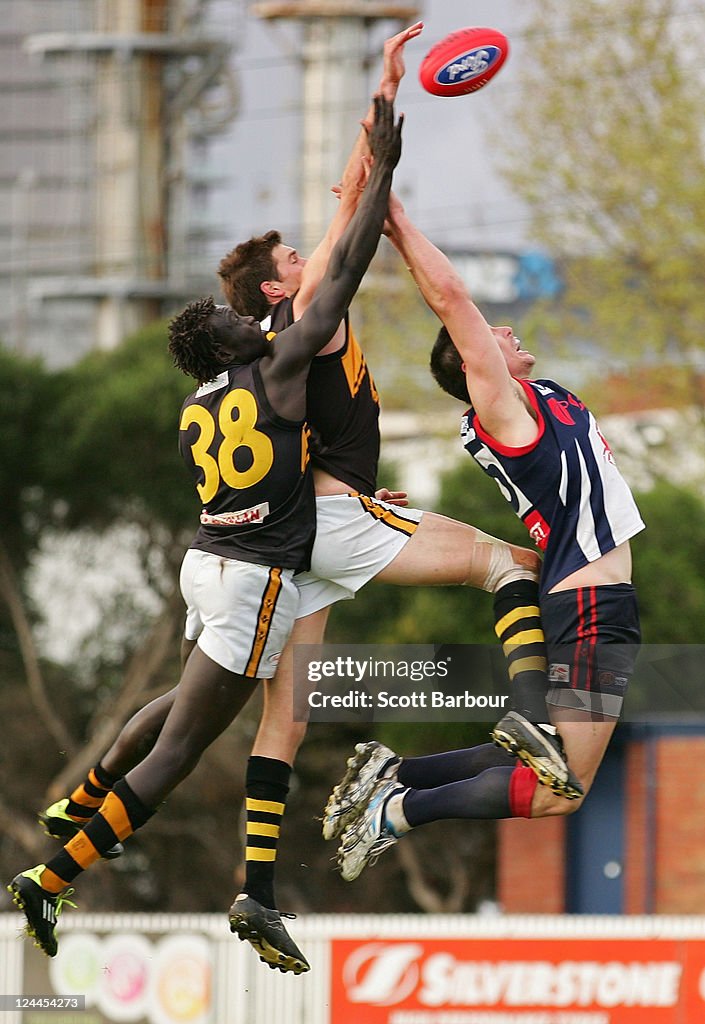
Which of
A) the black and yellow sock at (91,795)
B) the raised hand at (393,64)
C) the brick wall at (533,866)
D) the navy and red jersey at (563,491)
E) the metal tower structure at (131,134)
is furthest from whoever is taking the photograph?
the metal tower structure at (131,134)

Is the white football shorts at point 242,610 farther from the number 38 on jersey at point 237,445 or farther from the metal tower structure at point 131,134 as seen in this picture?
the metal tower structure at point 131,134

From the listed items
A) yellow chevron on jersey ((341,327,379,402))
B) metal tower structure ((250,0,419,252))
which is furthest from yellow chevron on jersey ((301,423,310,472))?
metal tower structure ((250,0,419,252))

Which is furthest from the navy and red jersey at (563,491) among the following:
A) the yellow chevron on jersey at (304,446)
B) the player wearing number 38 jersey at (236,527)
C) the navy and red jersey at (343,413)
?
the player wearing number 38 jersey at (236,527)

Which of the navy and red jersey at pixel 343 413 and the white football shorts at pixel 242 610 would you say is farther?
the navy and red jersey at pixel 343 413

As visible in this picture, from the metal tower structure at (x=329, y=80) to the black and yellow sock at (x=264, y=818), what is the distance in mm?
17774

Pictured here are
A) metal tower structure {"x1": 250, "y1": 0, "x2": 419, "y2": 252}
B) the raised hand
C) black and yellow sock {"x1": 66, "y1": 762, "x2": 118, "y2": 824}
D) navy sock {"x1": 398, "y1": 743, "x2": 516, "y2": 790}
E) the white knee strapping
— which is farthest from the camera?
metal tower structure {"x1": 250, "y1": 0, "x2": 419, "y2": 252}

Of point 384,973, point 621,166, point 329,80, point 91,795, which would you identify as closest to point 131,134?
point 329,80

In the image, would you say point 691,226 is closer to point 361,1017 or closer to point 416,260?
point 361,1017

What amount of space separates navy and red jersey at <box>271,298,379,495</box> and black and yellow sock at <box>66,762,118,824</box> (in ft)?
5.18

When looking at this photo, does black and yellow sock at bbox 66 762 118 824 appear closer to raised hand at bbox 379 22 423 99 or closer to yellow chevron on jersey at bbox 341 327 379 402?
yellow chevron on jersey at bbox 341 327 379 402

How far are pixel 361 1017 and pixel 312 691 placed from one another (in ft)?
23.6

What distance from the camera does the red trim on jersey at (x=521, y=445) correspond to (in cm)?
654

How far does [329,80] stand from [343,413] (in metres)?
18.5

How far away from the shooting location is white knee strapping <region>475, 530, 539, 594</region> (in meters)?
6.64
